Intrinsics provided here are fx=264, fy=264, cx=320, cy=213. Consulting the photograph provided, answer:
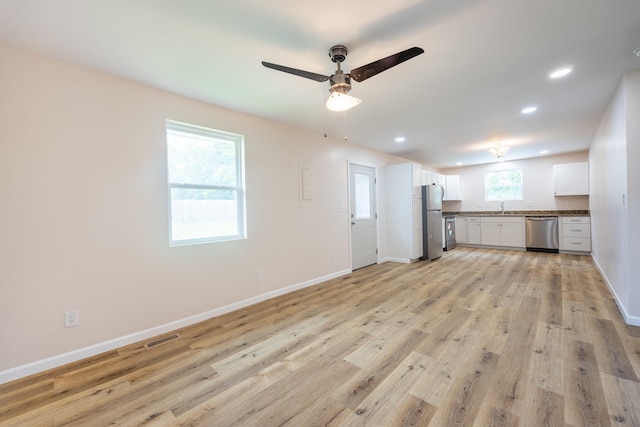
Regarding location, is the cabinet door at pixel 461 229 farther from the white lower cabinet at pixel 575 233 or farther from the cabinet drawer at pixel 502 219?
the white lower cabinet at pixel 575 233

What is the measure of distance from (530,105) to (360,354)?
11.7 ft

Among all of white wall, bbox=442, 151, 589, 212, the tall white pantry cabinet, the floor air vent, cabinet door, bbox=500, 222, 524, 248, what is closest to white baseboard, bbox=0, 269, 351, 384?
the floor air vent

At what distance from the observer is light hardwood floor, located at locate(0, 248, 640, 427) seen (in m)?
1.54

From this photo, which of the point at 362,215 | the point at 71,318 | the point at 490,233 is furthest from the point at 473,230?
the point at 71,318

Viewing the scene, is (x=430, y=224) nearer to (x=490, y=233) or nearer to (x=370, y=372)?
(x=490, y=233)

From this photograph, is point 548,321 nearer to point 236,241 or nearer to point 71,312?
point 236,241

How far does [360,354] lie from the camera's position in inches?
85.4

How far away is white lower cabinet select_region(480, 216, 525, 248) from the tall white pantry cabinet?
2.69 meters

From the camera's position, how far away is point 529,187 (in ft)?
22.7

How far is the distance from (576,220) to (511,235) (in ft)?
4.15

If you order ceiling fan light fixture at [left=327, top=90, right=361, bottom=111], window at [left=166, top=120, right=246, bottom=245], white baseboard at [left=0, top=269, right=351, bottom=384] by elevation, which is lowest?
white baseboard at [left=0, top=269, right=351, bottom=384]

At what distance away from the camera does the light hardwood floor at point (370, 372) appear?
1.54m

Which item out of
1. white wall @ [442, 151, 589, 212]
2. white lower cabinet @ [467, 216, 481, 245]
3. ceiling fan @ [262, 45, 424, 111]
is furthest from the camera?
white lower cabinet @ [467, 216, 481, 245]

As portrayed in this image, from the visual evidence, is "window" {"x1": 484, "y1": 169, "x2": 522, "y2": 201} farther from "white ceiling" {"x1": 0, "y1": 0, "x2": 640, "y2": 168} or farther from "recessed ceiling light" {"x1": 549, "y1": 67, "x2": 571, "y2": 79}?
"recessed ceiling light" {"x1": 549, "y1": 67, "x2": 571, "y2": 79}
